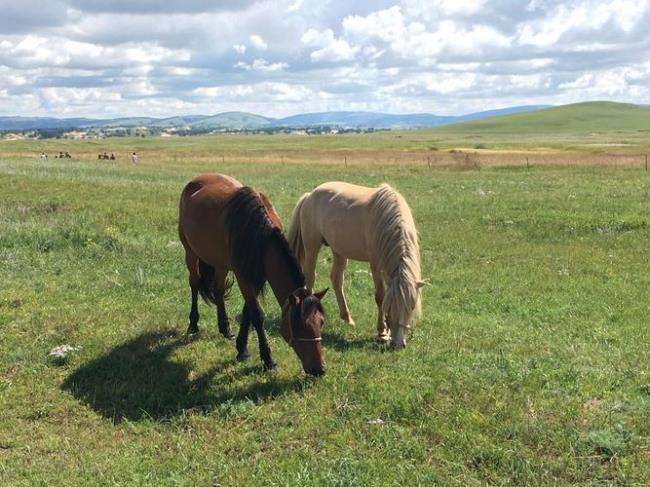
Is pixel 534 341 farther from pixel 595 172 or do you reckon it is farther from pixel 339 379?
pixel 595 172

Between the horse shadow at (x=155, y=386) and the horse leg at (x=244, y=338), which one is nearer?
the horse shadow at (x=155, y=386)

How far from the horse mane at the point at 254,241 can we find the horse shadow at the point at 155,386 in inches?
42.6

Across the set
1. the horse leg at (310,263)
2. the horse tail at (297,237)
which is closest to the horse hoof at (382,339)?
the horse leg at (310,263)

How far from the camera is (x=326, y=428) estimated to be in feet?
17.4

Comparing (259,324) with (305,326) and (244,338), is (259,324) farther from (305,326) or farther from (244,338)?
(305,326)

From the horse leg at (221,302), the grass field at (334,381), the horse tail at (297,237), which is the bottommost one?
the grass field at (334,381)

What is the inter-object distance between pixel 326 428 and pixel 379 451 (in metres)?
0.61

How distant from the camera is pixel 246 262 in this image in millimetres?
6793

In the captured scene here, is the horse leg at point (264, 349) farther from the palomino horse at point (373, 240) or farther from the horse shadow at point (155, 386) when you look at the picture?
the palomino horse at point (373, 240)

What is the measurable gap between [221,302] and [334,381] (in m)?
2.62

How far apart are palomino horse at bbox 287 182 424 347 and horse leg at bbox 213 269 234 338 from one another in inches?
69.7

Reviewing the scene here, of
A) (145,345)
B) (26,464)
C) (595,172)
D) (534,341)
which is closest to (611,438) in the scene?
(534,341)

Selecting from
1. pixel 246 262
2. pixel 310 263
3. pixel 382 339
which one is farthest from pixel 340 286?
pixel 246 262

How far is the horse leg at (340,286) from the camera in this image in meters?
9.27
